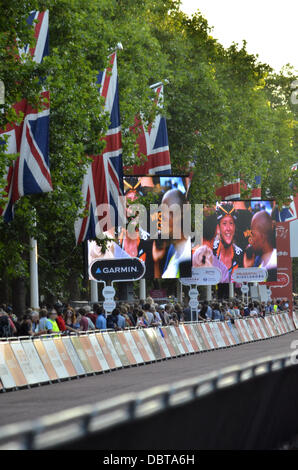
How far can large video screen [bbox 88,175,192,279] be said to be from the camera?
4488 cm

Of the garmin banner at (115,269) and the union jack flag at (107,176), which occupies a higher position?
the union jack flag at (107,176)

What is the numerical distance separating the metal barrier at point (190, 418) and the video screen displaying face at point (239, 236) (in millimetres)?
48994

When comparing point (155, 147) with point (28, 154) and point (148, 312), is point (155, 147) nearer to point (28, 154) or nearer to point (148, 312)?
point (148, 312)

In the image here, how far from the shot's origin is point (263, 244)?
211 feet

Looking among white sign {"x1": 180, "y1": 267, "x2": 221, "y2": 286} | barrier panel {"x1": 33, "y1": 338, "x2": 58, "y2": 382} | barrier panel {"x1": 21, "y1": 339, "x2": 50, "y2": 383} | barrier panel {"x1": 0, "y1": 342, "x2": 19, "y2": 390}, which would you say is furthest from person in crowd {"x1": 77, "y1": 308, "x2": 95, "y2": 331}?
white sign {"x1": 180, "y1": 267, "x2": 221, "y2": 286}

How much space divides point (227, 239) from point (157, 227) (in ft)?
56.7

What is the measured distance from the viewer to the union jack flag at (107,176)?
34.0 m

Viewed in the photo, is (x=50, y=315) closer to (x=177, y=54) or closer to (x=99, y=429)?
(x=99, y=429)

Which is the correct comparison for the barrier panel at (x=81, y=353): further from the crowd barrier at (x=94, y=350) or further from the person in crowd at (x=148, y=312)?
the person in crowd at (x=148, y=312)

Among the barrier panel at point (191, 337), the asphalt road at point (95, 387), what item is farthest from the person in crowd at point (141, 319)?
the barrier panel at point (191, 337)

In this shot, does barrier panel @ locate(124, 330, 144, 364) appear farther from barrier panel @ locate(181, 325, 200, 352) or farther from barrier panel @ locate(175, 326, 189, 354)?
barrier panel @ locate(181, 325, 200, 352)

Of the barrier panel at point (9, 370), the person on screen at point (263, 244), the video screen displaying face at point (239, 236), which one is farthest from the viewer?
the person on screen at point (263, 244)

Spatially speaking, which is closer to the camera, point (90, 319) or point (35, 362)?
point (35, 362)

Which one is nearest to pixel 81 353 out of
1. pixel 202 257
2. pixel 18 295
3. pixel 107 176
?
pixel 107 176
